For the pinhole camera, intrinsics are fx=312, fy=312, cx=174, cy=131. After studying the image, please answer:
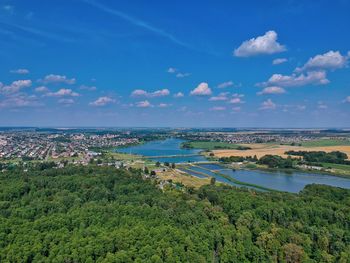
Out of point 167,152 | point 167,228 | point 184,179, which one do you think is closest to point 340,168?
point 184,179

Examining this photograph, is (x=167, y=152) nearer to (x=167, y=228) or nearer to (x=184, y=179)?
(x=184, y=179)

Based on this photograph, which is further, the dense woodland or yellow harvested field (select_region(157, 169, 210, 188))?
yellow harvested field (select_region(157, 169, 210, 188))

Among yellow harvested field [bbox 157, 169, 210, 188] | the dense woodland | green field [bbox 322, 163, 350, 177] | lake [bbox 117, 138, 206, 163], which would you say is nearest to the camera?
the dense woodland

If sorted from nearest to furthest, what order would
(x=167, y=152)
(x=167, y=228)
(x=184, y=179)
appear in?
(x=167, y=228) < (x=184, y=179) < (x=167, y=152)

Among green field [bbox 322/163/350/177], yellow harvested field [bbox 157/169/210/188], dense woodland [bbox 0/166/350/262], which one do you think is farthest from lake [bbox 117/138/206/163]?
dense woodland [bbox 0/166/350/262]

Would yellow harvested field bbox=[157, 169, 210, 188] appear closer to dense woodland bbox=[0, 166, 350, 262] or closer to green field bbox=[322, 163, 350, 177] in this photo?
dense woodland bbox=[0, 166, 350, 262]

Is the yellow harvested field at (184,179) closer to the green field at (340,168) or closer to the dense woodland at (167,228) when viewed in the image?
the dense woodland at (167,228)

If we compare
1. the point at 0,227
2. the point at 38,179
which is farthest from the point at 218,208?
the point at 38,179

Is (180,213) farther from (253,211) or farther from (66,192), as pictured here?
(66,192)

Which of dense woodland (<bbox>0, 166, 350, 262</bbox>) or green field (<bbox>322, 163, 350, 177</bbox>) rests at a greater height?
dense woodland (<bbox>0, 166, 350, 262</bbox>)
